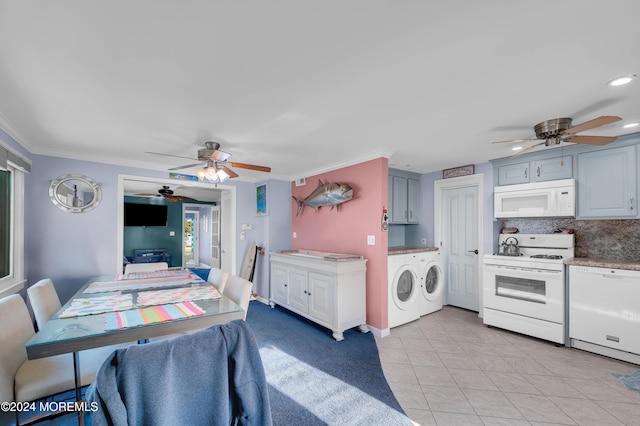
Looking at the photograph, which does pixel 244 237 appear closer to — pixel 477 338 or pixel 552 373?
pixel 477 338

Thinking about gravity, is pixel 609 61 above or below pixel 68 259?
above

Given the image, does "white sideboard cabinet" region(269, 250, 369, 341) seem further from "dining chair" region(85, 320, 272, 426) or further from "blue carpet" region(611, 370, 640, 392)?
"blue carpet" region(611, 370, 640, 392)

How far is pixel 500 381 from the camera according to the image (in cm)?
233

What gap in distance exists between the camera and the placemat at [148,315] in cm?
155

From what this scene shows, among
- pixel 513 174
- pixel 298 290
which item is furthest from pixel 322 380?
pixel 513 174

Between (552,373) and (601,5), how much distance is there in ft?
9.16

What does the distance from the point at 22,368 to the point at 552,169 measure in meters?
5.08

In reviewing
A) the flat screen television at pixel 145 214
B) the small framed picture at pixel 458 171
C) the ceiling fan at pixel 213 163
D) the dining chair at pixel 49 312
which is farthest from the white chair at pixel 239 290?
the flat screen television at pixel 145 214

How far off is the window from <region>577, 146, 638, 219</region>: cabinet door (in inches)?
239

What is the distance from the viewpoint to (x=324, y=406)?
202 cm

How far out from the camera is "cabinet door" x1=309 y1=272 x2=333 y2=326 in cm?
327

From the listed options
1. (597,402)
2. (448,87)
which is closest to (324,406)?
(597,402)

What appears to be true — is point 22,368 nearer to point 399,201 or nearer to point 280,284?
point 280,284

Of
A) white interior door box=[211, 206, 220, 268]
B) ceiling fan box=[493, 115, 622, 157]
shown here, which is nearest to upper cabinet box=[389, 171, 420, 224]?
ceiling fan box=[493, 115, 622, 157]
